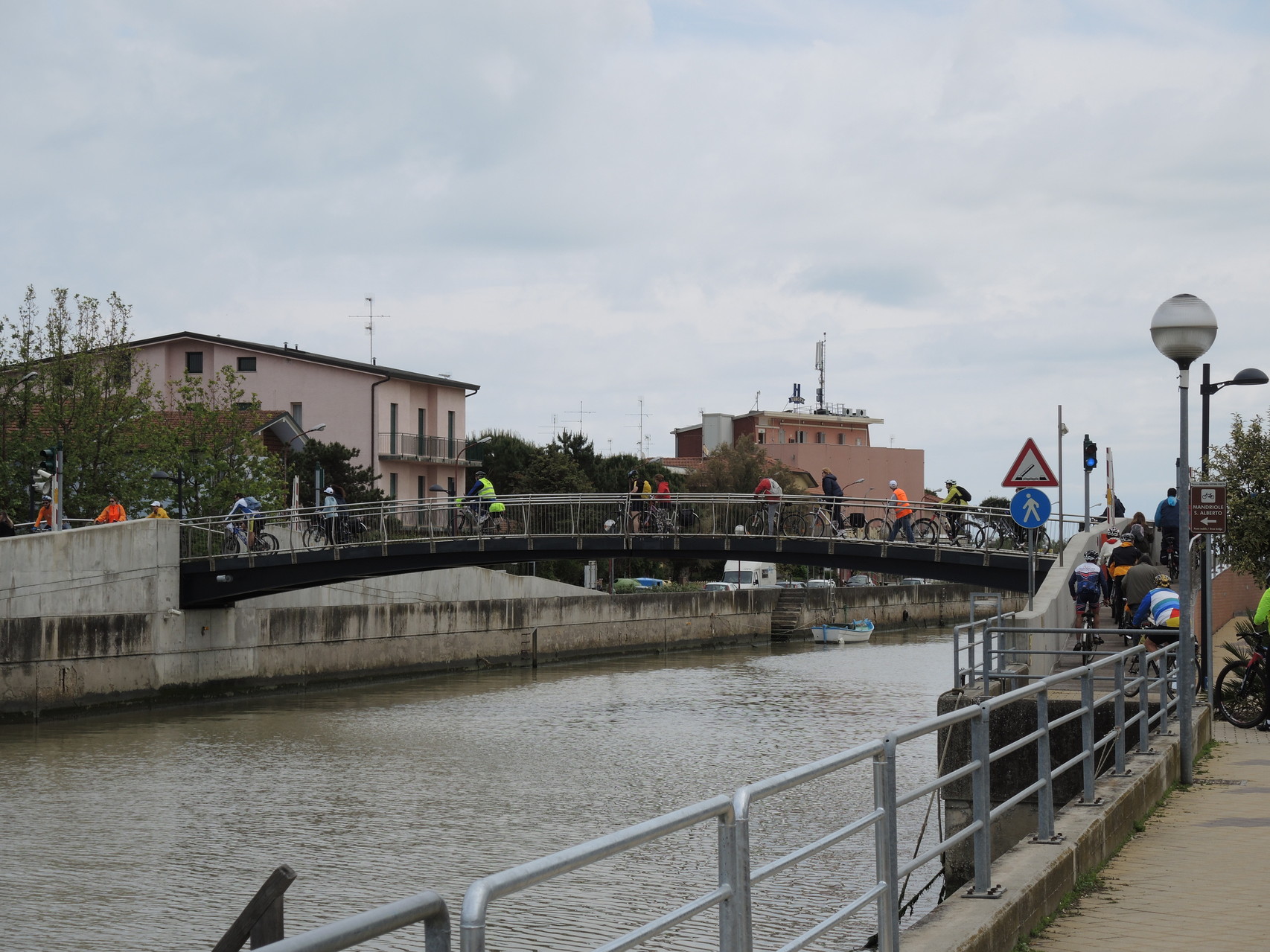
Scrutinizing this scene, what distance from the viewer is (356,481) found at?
5172 centimetres

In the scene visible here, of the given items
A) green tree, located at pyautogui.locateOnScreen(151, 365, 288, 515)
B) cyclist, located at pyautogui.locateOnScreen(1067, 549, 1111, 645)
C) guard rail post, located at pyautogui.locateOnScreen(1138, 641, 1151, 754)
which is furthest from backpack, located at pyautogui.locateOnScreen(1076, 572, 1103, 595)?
green tree, located at pyautogui.locateOnScreen(151, 365, 288, 515)

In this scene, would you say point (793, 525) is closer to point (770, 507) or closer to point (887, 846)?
point (770, 507)

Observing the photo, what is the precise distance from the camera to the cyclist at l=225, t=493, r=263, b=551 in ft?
101

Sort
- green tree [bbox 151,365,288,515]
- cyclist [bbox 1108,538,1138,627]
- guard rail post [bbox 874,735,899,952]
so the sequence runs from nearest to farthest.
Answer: guard rail post [bbox 874,735,899,952] < cyclist [bbox 1108,538,1138,627] < green tree [bbox 151,365,288,515]

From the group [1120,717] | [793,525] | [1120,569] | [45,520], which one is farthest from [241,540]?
[1120,717]

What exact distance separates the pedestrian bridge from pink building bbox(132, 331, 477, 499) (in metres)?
23.9

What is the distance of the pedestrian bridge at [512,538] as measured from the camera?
2833cm

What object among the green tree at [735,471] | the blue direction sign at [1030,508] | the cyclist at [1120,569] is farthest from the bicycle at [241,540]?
the green tree at [735,471]

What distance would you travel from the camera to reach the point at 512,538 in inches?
1176

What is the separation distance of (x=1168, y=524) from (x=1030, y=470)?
26.2 ft

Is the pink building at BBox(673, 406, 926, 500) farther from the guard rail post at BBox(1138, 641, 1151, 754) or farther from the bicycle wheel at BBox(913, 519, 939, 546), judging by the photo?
the guard rail post at BBox(1138, 641, 1151, 754)

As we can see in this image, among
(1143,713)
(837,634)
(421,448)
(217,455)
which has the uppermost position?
(421,448)

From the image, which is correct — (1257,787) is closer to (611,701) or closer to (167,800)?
(167,800)

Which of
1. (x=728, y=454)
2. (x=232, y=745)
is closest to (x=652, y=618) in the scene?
(x=232, y=745)
